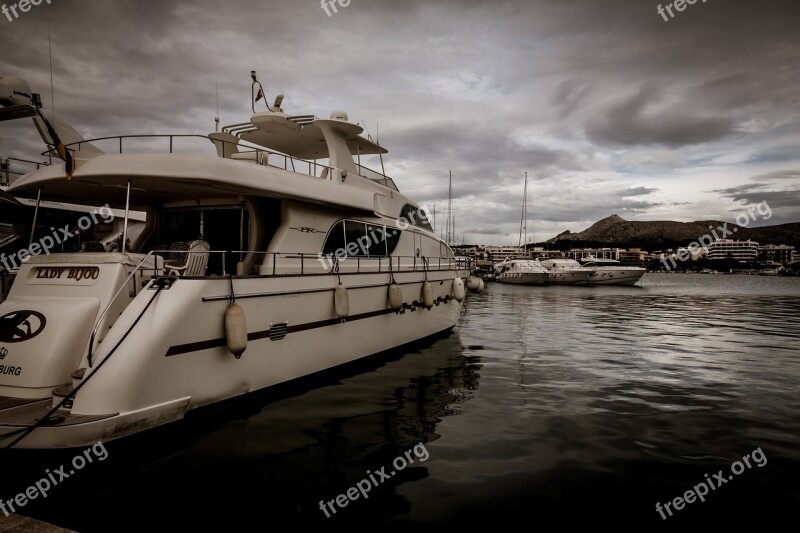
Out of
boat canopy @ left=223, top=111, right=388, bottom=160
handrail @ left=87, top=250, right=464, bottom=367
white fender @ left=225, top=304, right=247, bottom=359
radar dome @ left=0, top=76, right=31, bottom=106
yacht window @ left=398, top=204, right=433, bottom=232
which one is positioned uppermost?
boat canopy @ left=223, top=111, right=388, bottom=160

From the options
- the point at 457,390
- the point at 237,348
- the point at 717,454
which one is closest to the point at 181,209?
the point at 237,348

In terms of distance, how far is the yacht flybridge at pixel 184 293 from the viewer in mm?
5105

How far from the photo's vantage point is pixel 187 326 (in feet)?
18.5

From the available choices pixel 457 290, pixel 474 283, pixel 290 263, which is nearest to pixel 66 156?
pixel 290 263

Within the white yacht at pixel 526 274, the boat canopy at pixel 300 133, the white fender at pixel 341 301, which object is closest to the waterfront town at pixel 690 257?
the white yacht at pixel 526 274

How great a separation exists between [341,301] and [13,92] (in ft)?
18.7

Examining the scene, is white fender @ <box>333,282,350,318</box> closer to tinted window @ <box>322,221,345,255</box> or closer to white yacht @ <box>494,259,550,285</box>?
tinted window @ <box>322,221,345,255</box>

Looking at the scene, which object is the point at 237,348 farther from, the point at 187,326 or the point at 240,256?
the point at 240,256

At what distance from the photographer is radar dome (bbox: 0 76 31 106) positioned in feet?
20.3

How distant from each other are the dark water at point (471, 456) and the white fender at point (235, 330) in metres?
1.02

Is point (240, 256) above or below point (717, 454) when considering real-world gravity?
above

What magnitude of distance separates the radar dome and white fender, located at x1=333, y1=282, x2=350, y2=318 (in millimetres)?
5356

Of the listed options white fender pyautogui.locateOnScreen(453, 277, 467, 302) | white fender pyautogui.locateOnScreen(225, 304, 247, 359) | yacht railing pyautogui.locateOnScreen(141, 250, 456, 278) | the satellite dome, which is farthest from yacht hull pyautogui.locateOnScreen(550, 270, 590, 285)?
white fender pyautogui.locateOnScreen(225, 304, 247, 359)

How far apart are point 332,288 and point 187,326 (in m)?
3.00
